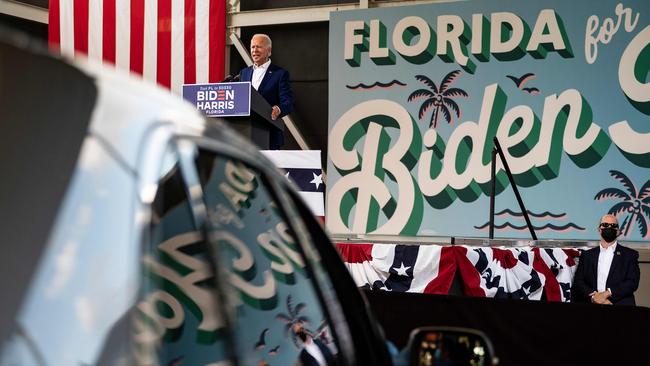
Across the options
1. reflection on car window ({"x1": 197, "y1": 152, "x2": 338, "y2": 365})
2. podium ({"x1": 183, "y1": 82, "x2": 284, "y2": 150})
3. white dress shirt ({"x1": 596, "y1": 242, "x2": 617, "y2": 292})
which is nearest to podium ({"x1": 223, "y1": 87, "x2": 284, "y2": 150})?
podium ({"x1": 183, "y1": 82, "x2": 284, "y2": 150})

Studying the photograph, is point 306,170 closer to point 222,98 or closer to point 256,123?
point 256,123

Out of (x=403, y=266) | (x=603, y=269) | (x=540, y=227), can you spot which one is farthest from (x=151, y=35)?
(x=603, y=269)

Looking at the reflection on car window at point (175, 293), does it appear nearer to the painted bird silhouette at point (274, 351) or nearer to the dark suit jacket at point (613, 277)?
the painted bird silhouette at point (274, 351)

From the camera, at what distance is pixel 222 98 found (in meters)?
5.89

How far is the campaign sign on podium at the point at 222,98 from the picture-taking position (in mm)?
5762

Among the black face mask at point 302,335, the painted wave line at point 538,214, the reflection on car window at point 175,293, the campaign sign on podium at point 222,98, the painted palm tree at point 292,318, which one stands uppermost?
the campaign sign on podium at point 222,98

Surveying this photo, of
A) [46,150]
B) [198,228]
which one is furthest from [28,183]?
[198,228]

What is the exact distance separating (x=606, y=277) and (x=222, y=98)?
3.35 meters

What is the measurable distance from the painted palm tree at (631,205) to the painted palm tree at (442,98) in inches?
80.1

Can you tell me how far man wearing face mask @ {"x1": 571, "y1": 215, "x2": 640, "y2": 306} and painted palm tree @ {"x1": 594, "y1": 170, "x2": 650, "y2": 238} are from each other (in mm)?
2523

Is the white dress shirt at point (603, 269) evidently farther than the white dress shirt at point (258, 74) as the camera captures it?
No

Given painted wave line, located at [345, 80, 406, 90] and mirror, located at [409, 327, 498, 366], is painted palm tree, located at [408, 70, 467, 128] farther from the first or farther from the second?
mirror, located at [409, 327, 498, 366]

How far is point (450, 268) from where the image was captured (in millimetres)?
6434

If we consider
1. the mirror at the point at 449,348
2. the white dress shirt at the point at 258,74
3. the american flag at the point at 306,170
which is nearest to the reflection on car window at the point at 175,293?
the mirror at the point at 449,348
